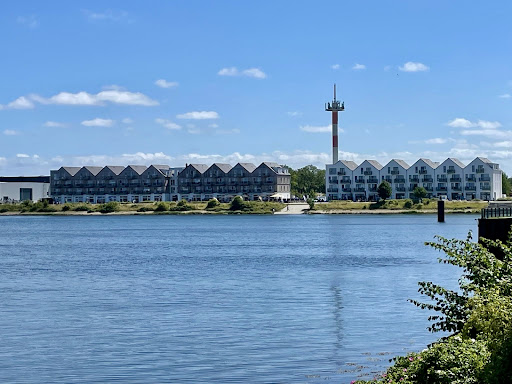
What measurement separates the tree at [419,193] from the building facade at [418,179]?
10.9 metres

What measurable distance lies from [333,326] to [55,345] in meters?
9.83

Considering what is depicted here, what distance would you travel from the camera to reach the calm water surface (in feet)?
77.9

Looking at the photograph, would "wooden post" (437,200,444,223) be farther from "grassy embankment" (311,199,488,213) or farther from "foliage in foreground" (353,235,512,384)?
"foliage in foreground" (353,235,512,384)

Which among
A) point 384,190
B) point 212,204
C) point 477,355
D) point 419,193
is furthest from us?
point 212,204

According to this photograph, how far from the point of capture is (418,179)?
612 ft

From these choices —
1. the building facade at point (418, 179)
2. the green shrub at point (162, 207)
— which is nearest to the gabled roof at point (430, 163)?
the building facade at point (418, 179)

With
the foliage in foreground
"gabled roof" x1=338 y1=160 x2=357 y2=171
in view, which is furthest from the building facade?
the foliage in foreground

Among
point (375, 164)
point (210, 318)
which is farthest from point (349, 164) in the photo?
point (210, 318)

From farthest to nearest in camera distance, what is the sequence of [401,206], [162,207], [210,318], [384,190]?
[162,207] < [401,206] < [384,190] < [210,318]

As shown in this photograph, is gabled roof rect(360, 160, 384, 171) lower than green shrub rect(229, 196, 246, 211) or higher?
higher

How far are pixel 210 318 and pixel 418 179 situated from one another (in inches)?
6252

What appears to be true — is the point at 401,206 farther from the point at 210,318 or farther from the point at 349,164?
the point at 210,318

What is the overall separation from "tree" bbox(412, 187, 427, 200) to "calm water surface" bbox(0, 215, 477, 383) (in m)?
109

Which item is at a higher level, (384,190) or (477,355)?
(384,190)
